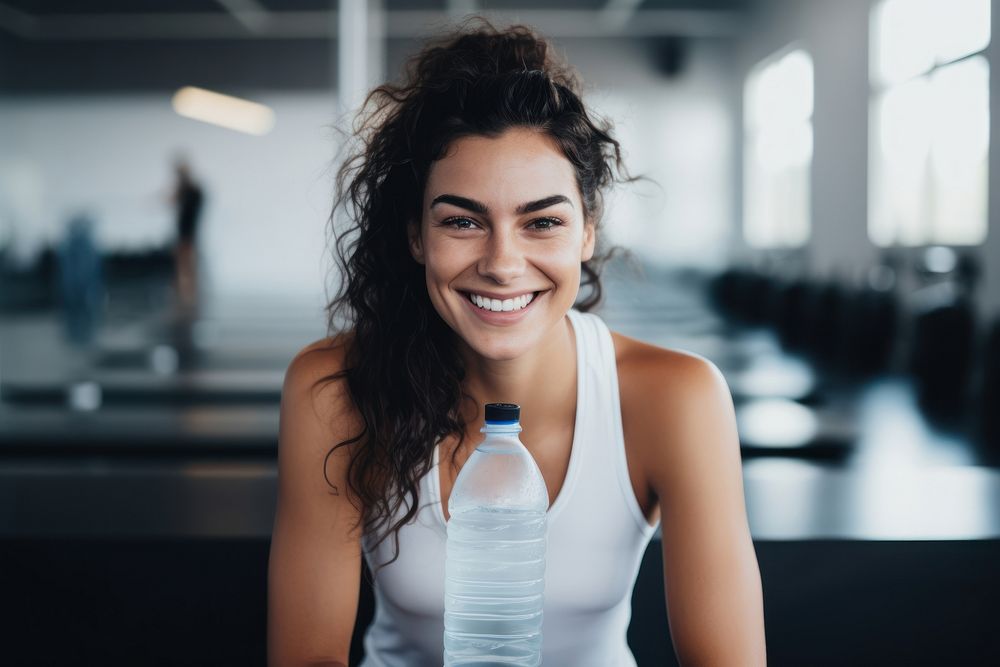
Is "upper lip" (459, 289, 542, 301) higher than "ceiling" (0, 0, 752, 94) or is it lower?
lower

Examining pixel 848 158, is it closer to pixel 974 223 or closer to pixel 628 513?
pixel 974 223

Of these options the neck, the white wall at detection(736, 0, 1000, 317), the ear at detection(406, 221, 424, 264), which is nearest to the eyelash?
the ear at detection(406, 221, 424, 264)

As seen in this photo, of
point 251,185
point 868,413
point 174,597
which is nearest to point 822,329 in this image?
point 868,413

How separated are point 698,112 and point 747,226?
145 centimetres

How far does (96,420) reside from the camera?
3.23 meters

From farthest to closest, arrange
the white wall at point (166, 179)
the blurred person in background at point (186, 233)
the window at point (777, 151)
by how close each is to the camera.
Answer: the window at point (777, 151) → the blurred person in background at point (186, 233) → the white wall at point (166, 179)

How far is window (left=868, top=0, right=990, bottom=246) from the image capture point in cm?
639

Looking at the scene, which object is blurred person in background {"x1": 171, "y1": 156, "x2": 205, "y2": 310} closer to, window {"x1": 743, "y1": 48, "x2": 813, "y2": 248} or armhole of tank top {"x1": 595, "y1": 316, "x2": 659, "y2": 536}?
armhole of tank top {"x1": 595, "y1": 316, "x2": 659, "y2": 536}

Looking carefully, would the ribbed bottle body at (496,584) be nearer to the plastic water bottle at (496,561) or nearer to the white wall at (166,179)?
the plastic water bottle at (496,561)

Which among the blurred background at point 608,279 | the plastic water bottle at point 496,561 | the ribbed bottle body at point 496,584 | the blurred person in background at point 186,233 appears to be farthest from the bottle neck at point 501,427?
the blurred person in background at point 186,233

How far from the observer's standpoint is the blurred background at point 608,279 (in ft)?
5.03

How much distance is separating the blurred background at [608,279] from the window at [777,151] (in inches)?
1.6

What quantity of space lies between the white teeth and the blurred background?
379 mm

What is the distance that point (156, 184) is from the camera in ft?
20.1
